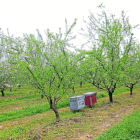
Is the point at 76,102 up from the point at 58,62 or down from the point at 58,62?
down

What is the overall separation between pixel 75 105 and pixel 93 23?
7250mm

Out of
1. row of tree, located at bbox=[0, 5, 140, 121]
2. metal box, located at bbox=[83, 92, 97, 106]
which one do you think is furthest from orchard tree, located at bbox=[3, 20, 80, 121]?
metal box, located at bbox=[83, 92, 97, 106]

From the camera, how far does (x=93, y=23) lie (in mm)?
12641

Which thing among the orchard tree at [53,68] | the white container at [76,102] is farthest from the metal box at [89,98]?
the orchard tree at [53,68]

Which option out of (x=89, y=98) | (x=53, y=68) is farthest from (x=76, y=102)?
(x=53, y=68)

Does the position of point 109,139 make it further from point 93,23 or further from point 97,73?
point 93,23

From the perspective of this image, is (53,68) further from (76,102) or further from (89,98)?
(89,98)

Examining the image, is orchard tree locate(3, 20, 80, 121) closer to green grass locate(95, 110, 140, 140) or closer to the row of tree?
the row of tree

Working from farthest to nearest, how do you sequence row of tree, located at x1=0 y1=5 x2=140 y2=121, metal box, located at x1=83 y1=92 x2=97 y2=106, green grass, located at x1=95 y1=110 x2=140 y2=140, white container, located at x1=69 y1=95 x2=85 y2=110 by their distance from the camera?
metal box, located at x1=83 y1=92 x2=97 y2=106 < white container, located at x1=69 y1=95 x2=85 y2=110 < row of tree, located at x1=0 y1=5 x2=140 y2=121 < green grass, located at x1=95 y1=110 x2=140 y2=140

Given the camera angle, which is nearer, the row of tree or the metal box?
the row of tree

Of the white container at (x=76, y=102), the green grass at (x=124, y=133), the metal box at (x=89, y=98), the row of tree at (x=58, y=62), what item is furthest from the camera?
the metal box at (x=89, y=98)

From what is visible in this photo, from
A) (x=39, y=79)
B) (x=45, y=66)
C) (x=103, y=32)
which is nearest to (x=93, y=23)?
(x=103, y=32)

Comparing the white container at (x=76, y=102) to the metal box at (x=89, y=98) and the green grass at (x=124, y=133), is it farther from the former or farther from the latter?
the green grass at (x=124, y=133)

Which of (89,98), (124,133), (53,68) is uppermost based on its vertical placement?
(53,68)
